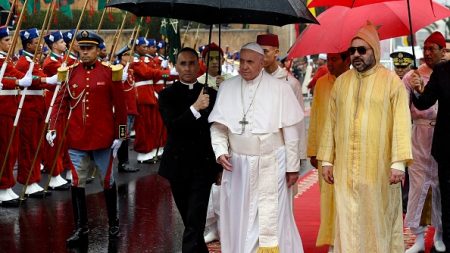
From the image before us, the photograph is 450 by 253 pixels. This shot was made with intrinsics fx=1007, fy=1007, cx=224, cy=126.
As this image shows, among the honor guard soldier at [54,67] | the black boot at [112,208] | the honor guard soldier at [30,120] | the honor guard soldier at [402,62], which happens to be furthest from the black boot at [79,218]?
the honor guard soldier at [402,62]

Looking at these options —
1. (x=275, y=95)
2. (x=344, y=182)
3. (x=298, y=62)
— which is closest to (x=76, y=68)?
(x=275, y=95)

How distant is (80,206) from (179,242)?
0.95 metres

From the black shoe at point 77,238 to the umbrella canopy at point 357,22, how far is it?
242 cm

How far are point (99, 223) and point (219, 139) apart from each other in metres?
3.00

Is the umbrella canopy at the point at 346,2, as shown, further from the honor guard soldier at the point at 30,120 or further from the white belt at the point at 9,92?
the white belt at the point at 9,92

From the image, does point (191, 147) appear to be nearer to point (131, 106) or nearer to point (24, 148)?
point (24, 148)

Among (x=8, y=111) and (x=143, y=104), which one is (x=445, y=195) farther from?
(x=143, y=104)

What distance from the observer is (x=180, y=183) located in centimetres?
784

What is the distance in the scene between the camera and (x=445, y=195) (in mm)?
7957

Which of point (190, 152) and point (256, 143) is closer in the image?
point (256, 143)

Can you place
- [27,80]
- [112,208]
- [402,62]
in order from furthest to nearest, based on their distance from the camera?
1. [27,80]
2. [402,62]
3. [112,208]

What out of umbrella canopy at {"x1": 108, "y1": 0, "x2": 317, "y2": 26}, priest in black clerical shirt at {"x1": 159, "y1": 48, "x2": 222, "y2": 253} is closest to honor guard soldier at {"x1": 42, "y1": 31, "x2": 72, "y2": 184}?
priest in black clerical shirt at {"x1": 159, "y1": 48, "x2": 222, "y2": 253}

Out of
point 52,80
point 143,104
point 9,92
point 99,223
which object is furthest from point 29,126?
point 143,104

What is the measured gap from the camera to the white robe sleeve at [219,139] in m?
7.38
